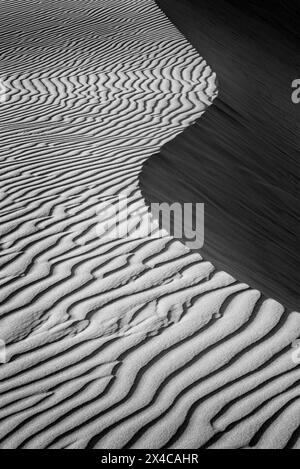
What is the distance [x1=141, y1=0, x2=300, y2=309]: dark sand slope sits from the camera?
5.85m

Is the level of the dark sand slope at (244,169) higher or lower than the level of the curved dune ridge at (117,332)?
lower

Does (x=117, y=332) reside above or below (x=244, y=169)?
above

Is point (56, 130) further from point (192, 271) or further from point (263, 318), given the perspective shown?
point (263, 318)

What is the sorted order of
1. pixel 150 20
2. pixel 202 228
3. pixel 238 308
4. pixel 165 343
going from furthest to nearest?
1. pixel 150 20
2. pixel 202 228
3. pixel 238 308
4. pixel 165 343

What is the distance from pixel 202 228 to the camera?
571 cm

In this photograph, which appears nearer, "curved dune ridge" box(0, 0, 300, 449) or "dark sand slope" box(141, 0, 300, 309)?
"curved dune ridge" box(0, 0, 300, 449)

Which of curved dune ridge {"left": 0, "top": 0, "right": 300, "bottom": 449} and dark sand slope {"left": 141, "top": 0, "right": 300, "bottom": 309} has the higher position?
curved dune ridge {"left": 0, "top": 0, "right": 300, "bottom": 449}

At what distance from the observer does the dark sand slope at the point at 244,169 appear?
585cm

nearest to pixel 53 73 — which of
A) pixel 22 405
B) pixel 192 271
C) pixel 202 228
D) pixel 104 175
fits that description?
pixel 104 175

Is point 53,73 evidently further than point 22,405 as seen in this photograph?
Yes

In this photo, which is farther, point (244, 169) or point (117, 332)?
point (244, 169)

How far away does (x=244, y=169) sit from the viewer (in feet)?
27.4

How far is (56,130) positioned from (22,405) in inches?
234

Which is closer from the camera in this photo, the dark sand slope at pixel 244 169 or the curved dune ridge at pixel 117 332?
the curved dune ridge at pixel 117 332
